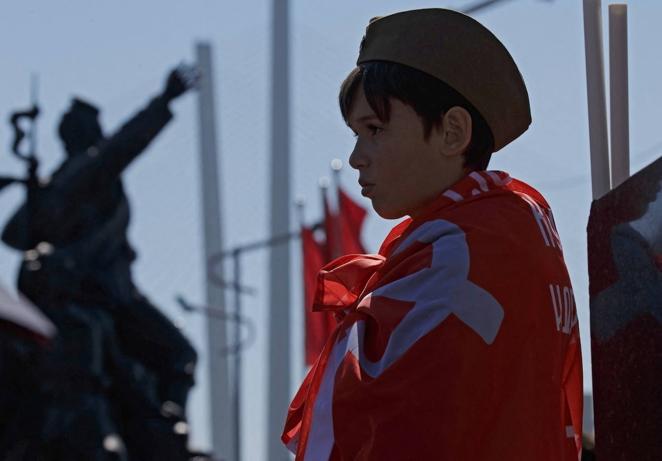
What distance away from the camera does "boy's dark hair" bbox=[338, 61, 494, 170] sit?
180 centimetres

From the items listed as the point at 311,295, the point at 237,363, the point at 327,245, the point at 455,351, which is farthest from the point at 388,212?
the point at 237,363

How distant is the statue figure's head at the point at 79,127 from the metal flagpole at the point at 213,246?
775cm

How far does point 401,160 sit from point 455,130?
70mm

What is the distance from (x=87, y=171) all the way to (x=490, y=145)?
832cm

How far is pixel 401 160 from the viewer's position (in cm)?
182

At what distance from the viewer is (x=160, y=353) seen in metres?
9.99

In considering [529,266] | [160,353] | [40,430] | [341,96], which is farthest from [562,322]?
[160,353]

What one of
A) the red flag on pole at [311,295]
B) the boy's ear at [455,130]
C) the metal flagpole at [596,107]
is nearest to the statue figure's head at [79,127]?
the red flag on pole at [311,295]

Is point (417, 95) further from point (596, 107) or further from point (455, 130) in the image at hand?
point (596, 107)

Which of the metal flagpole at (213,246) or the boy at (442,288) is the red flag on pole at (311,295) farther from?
the boy at (442,288)

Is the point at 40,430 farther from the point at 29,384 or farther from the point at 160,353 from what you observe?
the point at 160,353

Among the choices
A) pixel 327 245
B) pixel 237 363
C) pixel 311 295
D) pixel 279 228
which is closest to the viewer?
pixel 311 295

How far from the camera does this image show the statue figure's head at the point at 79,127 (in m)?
10.4

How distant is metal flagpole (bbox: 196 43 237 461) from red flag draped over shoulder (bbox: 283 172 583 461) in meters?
16.3
